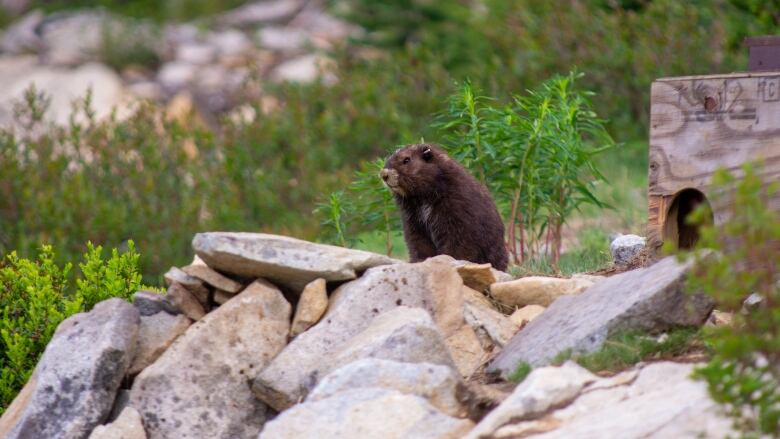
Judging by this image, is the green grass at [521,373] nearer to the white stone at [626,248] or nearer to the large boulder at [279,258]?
the large boulder at [279,258]

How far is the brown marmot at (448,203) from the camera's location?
6.93 meters

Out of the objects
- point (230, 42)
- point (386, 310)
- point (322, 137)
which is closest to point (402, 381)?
point (386, 310)

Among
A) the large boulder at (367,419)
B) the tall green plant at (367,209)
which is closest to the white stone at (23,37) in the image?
the tall green plant at (367,209)

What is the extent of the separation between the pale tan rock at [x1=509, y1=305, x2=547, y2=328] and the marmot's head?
1586mm

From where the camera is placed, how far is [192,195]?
502 inches

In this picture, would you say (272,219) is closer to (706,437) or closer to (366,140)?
(366,140)

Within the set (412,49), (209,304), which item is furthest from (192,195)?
(209,304)

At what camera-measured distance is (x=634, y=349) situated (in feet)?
14.9

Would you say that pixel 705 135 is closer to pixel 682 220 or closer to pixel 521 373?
pixel 682 220

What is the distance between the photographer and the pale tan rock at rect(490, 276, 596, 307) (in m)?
5.65

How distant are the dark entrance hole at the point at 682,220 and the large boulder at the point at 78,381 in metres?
2.76

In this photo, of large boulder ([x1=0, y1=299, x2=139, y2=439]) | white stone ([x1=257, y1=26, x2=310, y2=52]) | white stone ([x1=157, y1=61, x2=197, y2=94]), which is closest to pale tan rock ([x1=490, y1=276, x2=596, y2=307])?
large boulder ([x1=0, y1=299, x2=139, y2=439])

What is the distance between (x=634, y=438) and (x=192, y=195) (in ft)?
31.4

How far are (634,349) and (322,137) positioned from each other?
10351mm
